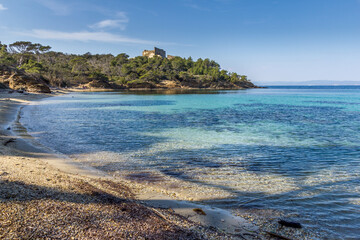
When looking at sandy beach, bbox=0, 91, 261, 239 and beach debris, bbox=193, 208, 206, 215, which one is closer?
sandy beach, bbox=0, 91, 261, 239

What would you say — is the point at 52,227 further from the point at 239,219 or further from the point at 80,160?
the point at 80,160

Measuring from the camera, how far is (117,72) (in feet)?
362

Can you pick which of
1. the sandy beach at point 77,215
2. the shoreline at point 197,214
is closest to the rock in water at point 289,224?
the shoreline at point 197,214

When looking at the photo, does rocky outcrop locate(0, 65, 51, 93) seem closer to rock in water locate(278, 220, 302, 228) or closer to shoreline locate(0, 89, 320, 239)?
shoreline locate(0, 89, 320, 239)

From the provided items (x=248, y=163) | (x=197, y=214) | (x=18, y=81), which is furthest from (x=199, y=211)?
(x=18, y=81)

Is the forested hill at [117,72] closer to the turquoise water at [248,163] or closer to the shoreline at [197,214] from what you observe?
the turquoise water at [248,163]

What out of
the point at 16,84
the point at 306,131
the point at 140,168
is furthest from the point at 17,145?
the point at 16,84

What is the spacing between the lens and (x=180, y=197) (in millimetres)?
5699

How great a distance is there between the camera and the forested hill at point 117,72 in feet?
268

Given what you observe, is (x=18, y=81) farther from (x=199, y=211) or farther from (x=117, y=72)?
(x=117, y=72)

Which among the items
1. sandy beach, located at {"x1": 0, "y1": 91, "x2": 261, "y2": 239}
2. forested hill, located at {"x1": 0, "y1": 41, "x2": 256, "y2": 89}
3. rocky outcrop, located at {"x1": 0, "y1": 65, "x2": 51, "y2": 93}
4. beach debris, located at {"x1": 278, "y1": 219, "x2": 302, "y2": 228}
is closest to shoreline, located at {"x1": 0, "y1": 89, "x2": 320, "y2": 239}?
sandy beach, located at {"x1": 0, "y1": 91, "x2": 261, "y2": 239}

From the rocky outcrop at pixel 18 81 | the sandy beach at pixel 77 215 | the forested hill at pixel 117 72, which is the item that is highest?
the forested hill at pixel 117 72

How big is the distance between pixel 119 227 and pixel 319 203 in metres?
4.61

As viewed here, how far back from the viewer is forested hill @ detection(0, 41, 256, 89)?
8175 centimetres
